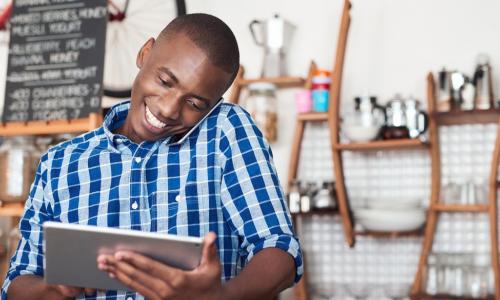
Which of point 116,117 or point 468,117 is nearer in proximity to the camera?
point 116,117

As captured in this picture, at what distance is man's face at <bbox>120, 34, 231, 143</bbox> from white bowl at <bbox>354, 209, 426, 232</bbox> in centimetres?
227

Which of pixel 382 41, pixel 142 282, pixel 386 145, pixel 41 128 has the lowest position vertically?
pixel 142 282

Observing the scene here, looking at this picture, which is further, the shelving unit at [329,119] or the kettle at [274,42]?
the kettle at [274,42]

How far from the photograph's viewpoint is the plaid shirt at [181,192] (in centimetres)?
126

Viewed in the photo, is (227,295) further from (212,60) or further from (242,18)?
(242,18)

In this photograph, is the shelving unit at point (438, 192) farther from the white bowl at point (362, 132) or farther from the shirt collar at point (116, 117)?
the shirt collar at point (116, 117)

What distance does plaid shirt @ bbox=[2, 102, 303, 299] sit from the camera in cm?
126

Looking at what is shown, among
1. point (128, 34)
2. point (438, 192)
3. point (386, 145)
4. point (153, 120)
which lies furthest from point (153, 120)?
point (128, 34)

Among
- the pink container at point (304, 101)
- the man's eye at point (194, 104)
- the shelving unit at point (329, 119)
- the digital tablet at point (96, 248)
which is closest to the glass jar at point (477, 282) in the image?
the shelving unit at point (329, 119)

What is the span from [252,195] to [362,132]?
2387mm

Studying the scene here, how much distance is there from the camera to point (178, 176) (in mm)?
1320

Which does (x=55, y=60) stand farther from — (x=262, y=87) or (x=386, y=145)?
(x=386, y=145)

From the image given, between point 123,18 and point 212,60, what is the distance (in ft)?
10.1

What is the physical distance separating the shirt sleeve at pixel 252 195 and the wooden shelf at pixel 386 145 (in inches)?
88.7
